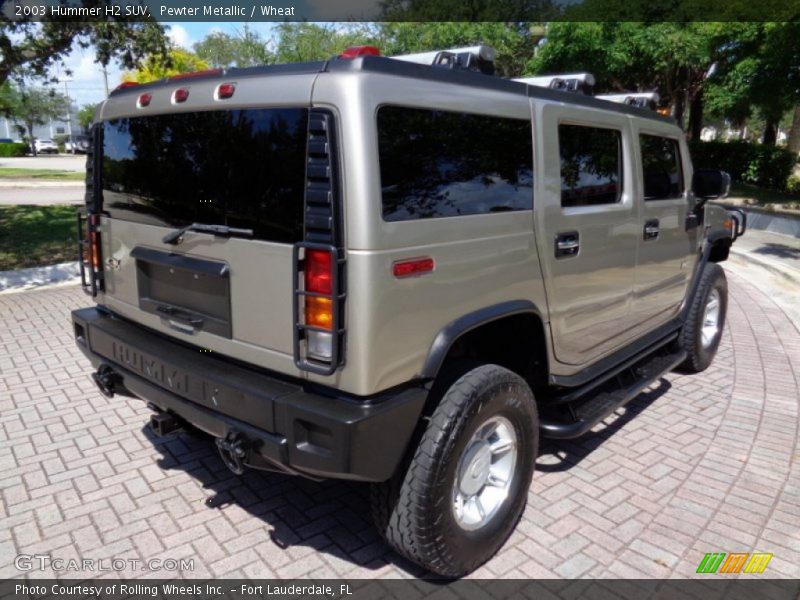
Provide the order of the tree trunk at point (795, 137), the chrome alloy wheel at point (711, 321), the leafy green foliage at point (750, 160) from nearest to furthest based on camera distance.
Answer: the chrome alloy wheel at point (711, 321) → the leafy green foliage at point (750, 160) → the tree trunk at point (795, 137)

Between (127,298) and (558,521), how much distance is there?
8.33 ft

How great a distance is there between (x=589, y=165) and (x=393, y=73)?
1545 mm

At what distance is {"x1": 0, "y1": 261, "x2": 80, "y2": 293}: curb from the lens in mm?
7763

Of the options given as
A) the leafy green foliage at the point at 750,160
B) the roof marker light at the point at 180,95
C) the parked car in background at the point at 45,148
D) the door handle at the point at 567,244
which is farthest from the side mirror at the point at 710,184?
the parked car in background at the point at 45,148

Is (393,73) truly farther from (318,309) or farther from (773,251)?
(773,251)

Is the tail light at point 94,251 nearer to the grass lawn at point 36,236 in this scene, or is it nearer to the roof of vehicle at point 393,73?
the roof of vehicle at point 393,73

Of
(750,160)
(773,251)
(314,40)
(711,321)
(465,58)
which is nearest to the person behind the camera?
(465,58)

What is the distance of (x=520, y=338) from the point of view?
3.16 metres

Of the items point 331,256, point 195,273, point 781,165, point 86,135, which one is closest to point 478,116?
point 331,256

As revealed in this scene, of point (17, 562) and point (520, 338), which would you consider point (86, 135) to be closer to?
point (17, 562)

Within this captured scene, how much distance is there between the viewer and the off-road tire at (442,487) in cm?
244

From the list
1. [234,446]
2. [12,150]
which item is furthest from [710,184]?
[12,150]

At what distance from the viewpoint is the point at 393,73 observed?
7.45 feet

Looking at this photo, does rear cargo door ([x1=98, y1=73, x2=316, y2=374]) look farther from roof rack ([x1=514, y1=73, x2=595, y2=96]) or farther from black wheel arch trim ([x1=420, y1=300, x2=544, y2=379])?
roof rack ([x1=514, y1=73, x2=595, y2=96])
